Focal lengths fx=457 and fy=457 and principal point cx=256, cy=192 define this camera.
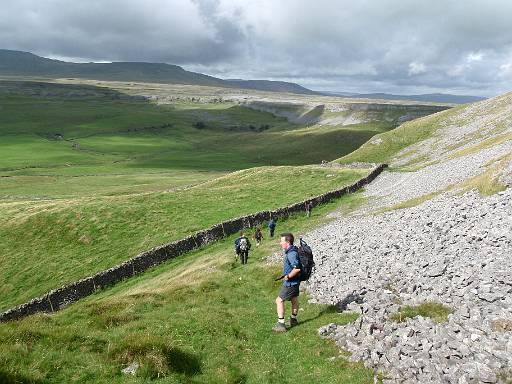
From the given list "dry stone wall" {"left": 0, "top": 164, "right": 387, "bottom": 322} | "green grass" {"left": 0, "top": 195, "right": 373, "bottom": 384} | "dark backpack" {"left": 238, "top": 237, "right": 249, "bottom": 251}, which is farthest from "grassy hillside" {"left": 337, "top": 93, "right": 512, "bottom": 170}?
"green grass" {"left": 0, "top": 195, "right": 373, "bottom": 384}

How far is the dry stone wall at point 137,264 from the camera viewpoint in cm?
3638

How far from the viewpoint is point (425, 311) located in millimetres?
16312

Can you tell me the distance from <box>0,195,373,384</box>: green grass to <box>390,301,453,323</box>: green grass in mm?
2189

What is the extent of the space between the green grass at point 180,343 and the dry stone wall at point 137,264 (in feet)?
52.7

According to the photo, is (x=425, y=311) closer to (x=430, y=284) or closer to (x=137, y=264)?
(x=430, y=284)

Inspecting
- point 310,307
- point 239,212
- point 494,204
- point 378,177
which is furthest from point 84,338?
point 378,177

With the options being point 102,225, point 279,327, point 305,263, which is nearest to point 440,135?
point 102,225

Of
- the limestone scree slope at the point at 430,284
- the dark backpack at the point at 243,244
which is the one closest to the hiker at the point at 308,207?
the limestone scree slope at the point at 430,284

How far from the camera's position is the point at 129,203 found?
63344 mm

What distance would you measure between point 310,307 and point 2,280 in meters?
37.5

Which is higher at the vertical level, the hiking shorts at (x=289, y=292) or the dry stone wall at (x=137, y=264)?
the hiking shorts at (x=289, y=292)

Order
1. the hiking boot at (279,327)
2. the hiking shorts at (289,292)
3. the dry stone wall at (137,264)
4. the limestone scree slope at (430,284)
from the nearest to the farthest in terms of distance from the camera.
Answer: the limestone scree slope at (430,284), the hiking shorts at (289,292), the hiking boot at (279,327), the dry stone wall at (137,264)

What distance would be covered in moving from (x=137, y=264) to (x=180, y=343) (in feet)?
87.9

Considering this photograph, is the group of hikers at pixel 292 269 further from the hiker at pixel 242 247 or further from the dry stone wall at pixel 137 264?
the dry stone wall at pixel 137 264
